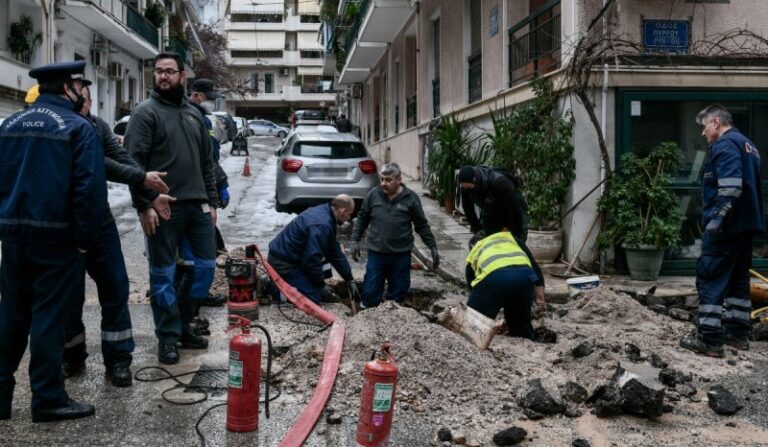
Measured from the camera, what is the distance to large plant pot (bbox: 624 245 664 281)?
8867mm

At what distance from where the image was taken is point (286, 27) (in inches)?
2635

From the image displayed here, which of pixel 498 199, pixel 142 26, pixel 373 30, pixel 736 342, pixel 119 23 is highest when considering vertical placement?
pixel 142 26

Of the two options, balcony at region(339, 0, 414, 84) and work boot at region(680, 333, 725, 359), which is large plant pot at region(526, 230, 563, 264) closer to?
work boot at region(680, 333, 725, 359)

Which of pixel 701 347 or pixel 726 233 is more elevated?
pixel 726 233

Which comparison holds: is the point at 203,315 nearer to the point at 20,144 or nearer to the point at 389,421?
the point at 20,144

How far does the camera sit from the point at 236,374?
4.03 m

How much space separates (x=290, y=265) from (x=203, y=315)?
36.9 inches

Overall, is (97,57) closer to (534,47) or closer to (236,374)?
(534,47)

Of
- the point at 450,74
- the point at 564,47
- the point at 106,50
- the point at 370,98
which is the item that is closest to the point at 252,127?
the point at 370,98

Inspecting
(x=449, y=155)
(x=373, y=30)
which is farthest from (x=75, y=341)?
(x=373, y=30)

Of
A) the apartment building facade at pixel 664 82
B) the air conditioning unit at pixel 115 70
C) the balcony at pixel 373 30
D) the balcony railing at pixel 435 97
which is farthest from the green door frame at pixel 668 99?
the air conditioning unit at pixel 115 70

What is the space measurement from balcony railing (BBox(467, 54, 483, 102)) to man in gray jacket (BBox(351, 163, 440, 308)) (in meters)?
6.66

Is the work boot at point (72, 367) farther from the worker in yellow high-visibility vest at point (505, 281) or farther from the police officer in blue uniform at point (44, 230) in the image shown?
the worker in yellow high-visibility vest at point (505, 281)

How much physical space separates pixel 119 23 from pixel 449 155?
1527 cm
